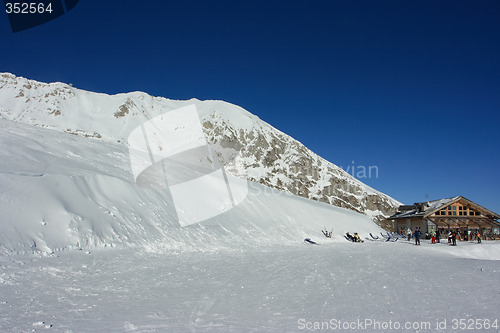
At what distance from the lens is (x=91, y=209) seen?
13461 millimetres

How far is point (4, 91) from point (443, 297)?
124343 millimetres

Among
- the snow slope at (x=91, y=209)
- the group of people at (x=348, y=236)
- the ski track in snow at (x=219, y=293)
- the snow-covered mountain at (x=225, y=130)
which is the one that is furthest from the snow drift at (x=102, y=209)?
the snow-covered mountain at (x=225, y=130)

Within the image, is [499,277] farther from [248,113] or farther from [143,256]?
[248,113]

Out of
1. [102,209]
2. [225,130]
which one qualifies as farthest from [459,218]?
[225,130]

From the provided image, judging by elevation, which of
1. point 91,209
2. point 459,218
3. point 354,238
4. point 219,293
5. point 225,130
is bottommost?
point 219,293

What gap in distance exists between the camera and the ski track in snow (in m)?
5.70

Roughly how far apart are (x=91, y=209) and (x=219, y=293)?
317 inches

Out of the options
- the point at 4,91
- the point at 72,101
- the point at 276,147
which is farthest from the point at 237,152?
the point at 4,91

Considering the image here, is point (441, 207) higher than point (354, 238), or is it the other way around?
point (441, 207)

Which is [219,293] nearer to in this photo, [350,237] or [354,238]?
[354,238]

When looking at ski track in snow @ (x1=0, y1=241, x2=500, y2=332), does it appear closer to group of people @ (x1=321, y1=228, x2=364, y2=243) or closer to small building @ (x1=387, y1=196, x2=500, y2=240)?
group of people @ (x1=321, y1=228, x2=364, y2=243)

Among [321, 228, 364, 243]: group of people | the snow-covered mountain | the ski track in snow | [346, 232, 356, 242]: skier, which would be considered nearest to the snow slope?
[321, 228, 364, 243]: group of people

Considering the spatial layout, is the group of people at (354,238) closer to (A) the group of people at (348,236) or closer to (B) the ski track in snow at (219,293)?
(A) the group of people at (348,236)

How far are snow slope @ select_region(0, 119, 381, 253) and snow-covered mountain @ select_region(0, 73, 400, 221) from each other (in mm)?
62636
